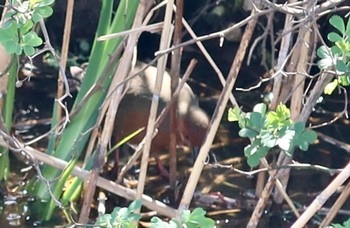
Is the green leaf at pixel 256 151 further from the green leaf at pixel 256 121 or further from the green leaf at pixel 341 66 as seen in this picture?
the green leaf at pixel 341 66

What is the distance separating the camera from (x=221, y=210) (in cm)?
267

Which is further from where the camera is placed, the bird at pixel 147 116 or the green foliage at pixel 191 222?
the bird at pixel 147 116

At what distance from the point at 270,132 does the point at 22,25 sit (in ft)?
1.79

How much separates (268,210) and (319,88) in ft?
2.34

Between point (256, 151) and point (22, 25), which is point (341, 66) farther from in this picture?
point (22, 25)

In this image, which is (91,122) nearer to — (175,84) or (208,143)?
(175,84)

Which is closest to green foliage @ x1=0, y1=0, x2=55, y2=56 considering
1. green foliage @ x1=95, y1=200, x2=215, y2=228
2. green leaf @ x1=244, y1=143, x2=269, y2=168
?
green foliage @ x1=95, y1=200, x2=215, y2=228

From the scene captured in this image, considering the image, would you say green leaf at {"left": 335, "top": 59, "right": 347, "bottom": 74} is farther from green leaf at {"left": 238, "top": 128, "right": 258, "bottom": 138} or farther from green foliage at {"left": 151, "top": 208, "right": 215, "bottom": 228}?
green foliage at {"left": 151, "top": 208, "right": 215, "bottom": 228}

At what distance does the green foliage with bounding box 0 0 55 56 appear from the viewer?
1.51 m

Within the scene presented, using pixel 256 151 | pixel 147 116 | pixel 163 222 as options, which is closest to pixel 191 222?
pixel 163 222

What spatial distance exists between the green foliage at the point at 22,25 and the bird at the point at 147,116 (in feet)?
3.89

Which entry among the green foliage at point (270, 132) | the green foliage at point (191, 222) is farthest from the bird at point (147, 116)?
the green foliage at point (191, 222)

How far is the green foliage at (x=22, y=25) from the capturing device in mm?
1506

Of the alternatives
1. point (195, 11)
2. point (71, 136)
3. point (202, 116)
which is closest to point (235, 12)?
point (195, 11)
